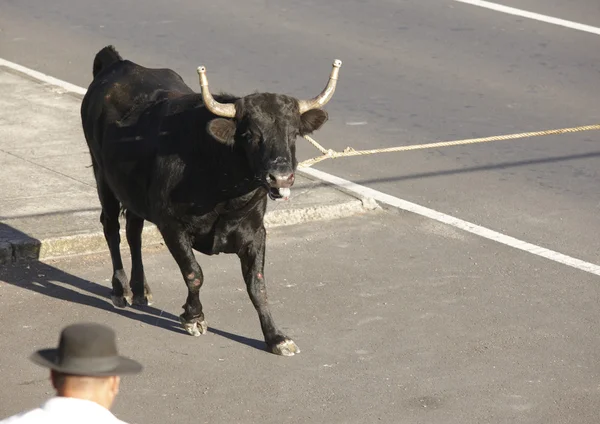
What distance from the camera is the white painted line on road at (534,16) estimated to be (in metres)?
17.9

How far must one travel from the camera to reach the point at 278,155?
27.7ft

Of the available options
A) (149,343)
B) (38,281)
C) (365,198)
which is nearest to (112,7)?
(365,198)

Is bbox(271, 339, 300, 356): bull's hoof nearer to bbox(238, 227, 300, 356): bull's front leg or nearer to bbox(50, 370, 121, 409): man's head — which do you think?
bbox(238, 227, 300, 356): bull's front leg

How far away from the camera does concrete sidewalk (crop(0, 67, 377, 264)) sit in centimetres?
1055

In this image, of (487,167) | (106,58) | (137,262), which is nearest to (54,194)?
(106,58)

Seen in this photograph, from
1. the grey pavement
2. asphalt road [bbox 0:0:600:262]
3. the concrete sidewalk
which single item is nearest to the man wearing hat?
the grey pavement

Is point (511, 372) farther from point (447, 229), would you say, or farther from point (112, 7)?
point (112, 7)

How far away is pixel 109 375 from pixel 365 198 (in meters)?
7.44

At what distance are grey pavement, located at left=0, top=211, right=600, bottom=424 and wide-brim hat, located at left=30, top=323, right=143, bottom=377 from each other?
3.44m

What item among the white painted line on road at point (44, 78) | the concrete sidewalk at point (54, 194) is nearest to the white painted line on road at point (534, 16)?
the white painted line on road at point (44, 78)

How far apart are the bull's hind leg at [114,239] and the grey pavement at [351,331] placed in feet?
0.38

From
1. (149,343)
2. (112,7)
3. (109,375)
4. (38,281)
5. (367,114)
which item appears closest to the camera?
(109,375)

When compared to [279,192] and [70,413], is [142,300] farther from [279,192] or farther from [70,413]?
[70,413]

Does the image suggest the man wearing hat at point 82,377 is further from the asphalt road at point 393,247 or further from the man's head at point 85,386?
the asphalt road at point 393,247
